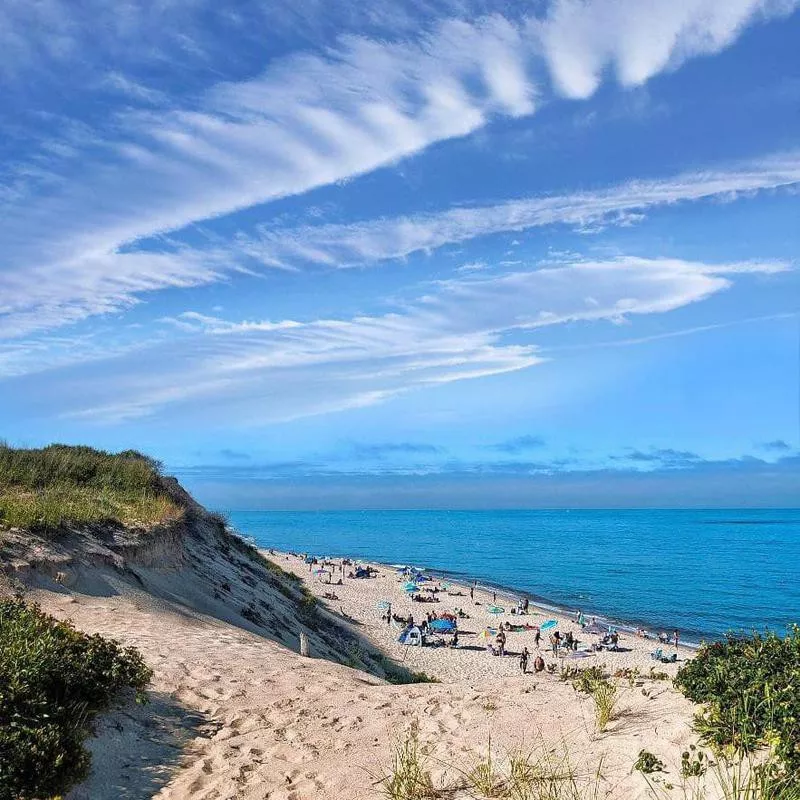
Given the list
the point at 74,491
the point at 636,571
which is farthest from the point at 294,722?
the point at 636,571

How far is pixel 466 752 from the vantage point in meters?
7.82

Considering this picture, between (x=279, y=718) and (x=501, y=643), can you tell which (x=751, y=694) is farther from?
(x=501, y=643)

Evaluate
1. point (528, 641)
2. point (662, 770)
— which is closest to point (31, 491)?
point (662, 770)

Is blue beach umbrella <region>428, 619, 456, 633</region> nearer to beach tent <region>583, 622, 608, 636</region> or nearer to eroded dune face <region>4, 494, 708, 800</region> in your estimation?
beach tent <region>583, 622, 608, 636</region>

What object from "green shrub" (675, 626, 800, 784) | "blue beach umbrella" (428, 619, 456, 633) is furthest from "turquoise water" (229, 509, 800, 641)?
"blue beach umbrella" (428, 619, 456, 633)

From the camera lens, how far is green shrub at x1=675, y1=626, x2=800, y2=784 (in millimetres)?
6039

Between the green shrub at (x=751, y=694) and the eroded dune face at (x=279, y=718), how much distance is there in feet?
1.43

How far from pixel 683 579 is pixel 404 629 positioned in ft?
161

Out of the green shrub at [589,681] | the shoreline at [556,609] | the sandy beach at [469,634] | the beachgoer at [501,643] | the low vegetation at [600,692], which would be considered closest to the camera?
the low vegetation at [600,692]

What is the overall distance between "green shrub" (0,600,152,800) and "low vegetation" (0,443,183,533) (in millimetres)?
7743

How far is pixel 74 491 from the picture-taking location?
21.8 m

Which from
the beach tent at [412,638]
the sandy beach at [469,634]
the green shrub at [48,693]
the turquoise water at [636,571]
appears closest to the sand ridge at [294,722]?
the green shrub at [48,693]

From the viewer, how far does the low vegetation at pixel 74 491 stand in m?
17.1

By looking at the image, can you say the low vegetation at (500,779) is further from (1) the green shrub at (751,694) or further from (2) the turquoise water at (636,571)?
(2) the turquoise water at (636,571)
